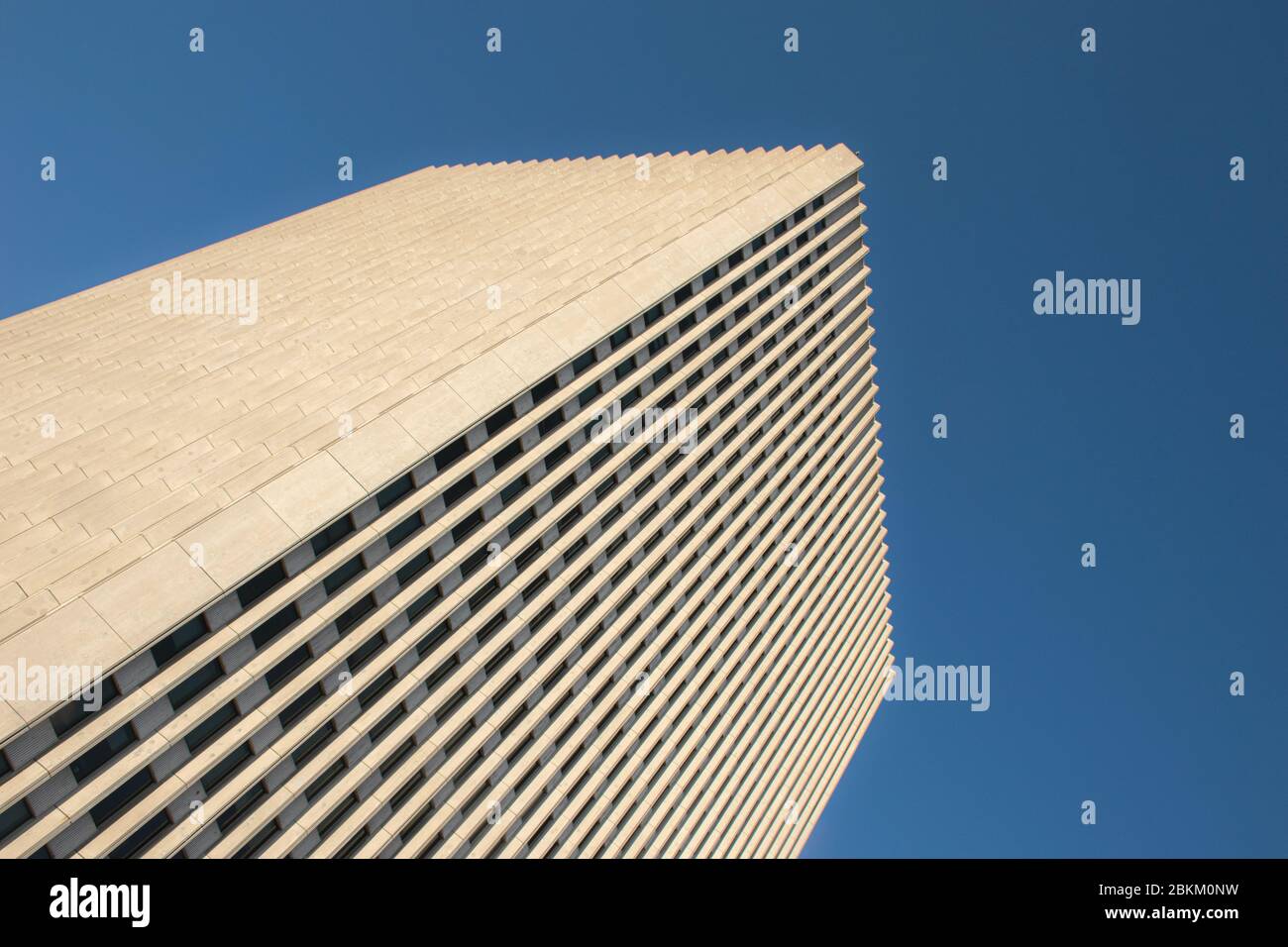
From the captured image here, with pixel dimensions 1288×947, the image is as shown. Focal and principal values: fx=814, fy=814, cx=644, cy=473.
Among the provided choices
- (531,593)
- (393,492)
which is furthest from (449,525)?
(531,593)

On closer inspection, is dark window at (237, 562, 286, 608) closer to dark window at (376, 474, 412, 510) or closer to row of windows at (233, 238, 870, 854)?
dark window at (376, 474, 412, 510)

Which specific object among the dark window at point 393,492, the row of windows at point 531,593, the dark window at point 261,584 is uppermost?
the dark window at point 393,492

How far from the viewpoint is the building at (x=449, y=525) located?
2859 cm

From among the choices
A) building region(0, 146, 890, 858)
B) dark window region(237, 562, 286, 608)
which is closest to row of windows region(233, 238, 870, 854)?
building region(0, 146, 890, 858)

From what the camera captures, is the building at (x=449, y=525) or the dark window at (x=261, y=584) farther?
the dark window at (x=261, y=584)

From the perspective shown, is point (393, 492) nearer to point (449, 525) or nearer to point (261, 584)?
point (449, 525)

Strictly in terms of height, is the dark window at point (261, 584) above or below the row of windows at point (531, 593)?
above

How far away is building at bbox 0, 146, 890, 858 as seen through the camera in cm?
2859

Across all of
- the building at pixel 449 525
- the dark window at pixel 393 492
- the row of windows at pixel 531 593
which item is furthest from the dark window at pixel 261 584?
the row of windows at pixel 531 593

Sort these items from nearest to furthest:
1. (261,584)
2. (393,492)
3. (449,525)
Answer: (261,584) → (393,492) → (449,525)

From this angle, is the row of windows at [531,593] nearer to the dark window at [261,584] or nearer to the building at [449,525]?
the building at [449,525]

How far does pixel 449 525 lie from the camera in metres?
39.0

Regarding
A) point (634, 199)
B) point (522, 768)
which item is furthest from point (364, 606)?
point (634, 199)

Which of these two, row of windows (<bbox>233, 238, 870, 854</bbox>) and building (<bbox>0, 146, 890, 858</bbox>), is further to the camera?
row of windows (<bbox>233, 238, 870, 854</bbox>)
